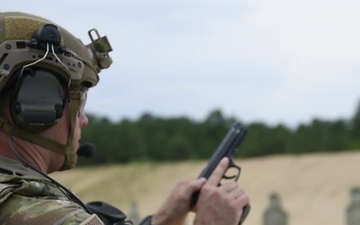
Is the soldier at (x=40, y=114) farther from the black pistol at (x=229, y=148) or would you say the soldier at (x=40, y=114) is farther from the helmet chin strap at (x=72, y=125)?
the black pistol at (x=229, y=148)

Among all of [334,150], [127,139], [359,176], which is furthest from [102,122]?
[359,176]

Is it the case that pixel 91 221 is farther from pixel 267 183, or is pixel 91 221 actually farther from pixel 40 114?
pixel 267 183

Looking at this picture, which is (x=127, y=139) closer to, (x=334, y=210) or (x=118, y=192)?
(x=118, y=192)

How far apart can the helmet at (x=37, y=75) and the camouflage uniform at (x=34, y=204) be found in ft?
0.55

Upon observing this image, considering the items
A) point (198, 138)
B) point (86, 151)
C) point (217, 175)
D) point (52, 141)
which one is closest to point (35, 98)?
point (52, 141)

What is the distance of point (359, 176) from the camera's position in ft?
101

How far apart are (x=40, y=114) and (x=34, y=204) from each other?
12.2 inches

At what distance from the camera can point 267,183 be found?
1342 inches

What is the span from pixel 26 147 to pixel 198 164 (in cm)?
3610

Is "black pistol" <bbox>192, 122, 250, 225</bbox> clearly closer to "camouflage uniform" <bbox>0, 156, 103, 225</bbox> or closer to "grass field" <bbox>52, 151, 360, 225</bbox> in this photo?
"camouflage uniform" <bbox>0, 156, 103, 225</bbox>

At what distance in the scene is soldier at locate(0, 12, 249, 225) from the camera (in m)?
2.48

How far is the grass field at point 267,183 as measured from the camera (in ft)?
90.8

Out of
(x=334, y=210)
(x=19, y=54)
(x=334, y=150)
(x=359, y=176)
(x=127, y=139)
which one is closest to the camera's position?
(x=19, y=54)

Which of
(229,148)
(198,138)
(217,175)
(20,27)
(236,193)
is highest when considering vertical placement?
(20,27)
